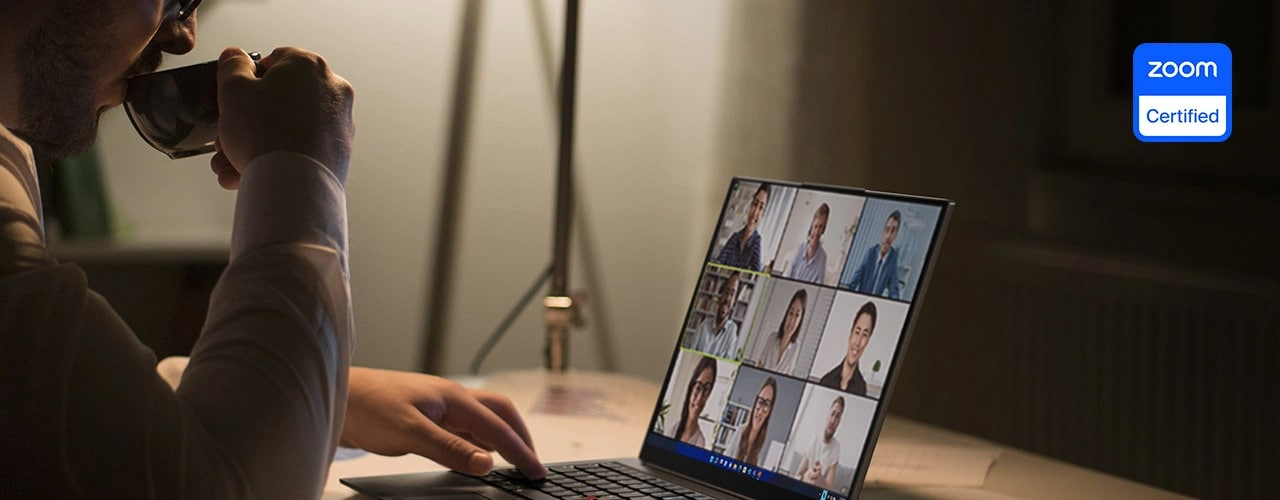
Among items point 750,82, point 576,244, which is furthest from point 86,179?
point 750,82

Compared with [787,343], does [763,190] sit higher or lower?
higher

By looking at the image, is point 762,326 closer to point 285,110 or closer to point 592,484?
point 592,484

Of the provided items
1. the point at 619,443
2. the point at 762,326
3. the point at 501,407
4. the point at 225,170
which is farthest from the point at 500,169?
the point at 225,170

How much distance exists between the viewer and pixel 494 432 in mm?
1128

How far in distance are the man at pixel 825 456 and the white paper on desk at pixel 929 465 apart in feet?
0.58

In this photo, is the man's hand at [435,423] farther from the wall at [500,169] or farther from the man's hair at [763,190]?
the wall at [500,169]

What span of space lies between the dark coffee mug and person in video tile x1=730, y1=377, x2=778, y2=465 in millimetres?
447

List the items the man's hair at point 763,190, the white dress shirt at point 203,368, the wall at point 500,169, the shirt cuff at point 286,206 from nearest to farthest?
the white dress shirt at point 203,368, the shirt cuff at point 286,206, the man's hair at point 763,190, the wall at point 500,169

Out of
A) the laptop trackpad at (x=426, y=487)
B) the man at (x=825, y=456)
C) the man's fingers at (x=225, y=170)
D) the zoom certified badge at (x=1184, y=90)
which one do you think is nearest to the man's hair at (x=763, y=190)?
the man at (x=825, y=456)

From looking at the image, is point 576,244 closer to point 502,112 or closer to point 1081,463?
point 502,112

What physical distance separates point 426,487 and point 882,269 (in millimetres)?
388

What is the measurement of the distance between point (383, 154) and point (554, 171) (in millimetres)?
295

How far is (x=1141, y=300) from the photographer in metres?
1.94

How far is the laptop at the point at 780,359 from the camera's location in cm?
99
